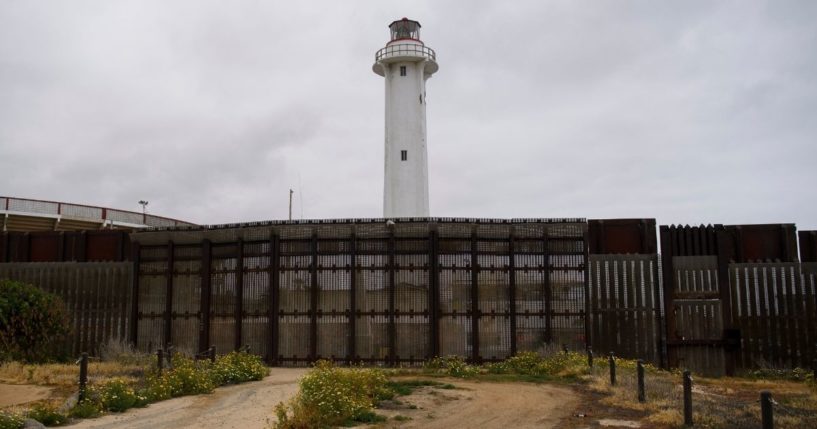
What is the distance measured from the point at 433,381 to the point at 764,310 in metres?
12.6

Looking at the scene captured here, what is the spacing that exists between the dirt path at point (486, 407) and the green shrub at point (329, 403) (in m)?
0.65

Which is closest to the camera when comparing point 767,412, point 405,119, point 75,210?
point 767,412

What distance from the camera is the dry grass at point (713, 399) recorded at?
527 inches

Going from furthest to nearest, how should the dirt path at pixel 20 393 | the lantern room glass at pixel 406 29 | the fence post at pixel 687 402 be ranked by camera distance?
the lantern room glass at pixel 406 29
the dirt path at pixel 20 393
the fence post at pixel 687 402

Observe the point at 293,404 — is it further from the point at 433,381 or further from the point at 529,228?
the point at 529,228

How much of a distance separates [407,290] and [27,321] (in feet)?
42.0

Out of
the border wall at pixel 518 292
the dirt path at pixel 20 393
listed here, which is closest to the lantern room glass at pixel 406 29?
the border wall at pixel 518 292

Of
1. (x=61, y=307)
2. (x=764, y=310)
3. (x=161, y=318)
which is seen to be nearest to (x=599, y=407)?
(x=764, y=310)

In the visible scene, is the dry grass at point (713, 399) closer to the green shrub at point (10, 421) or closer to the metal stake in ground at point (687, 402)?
the metal stake in ground at point (687, 402)

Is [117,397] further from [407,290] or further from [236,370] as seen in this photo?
[407,290]

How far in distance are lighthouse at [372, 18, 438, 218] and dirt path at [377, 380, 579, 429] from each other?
2069cm

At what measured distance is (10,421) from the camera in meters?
12.7

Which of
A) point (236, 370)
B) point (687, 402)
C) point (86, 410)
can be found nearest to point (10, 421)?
point (86, 410)

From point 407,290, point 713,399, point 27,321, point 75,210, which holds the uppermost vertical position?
point 75,210
